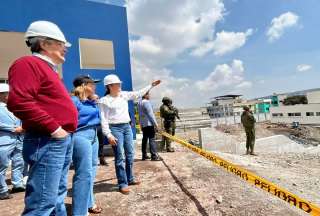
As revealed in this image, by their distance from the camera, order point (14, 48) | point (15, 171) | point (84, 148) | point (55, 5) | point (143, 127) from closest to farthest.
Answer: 1. point (84, 148)
2. point (15, 171)
3. point (143, 127)
4. point (55, 5)
5. point (14, 48)

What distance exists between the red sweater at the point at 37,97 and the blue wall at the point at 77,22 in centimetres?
650

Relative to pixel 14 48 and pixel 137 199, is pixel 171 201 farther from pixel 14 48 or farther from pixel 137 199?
pixel 14 48

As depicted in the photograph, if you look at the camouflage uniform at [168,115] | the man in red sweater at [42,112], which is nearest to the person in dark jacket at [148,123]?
the camouflage uniform at [168,115]

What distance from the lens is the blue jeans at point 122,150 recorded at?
4.18 metres

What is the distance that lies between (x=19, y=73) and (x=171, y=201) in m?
2.90

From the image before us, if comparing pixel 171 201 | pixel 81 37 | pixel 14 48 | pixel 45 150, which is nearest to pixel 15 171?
pixel 171 201

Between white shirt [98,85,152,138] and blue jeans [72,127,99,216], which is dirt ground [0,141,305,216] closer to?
blue jeans [72,127,99,216]

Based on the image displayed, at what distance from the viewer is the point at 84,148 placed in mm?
3135

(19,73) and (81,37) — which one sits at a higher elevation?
(81,37)

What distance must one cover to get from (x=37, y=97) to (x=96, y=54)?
7.54m

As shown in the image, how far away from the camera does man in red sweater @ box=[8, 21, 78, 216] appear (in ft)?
6.19

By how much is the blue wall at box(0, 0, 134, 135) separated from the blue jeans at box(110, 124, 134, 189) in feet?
15.2

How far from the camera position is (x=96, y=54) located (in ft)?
30.1

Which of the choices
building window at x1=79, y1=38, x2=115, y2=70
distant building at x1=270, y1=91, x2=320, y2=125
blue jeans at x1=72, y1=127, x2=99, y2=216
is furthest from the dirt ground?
distant building at x1=270, y1=91, x2=320, y2=125
